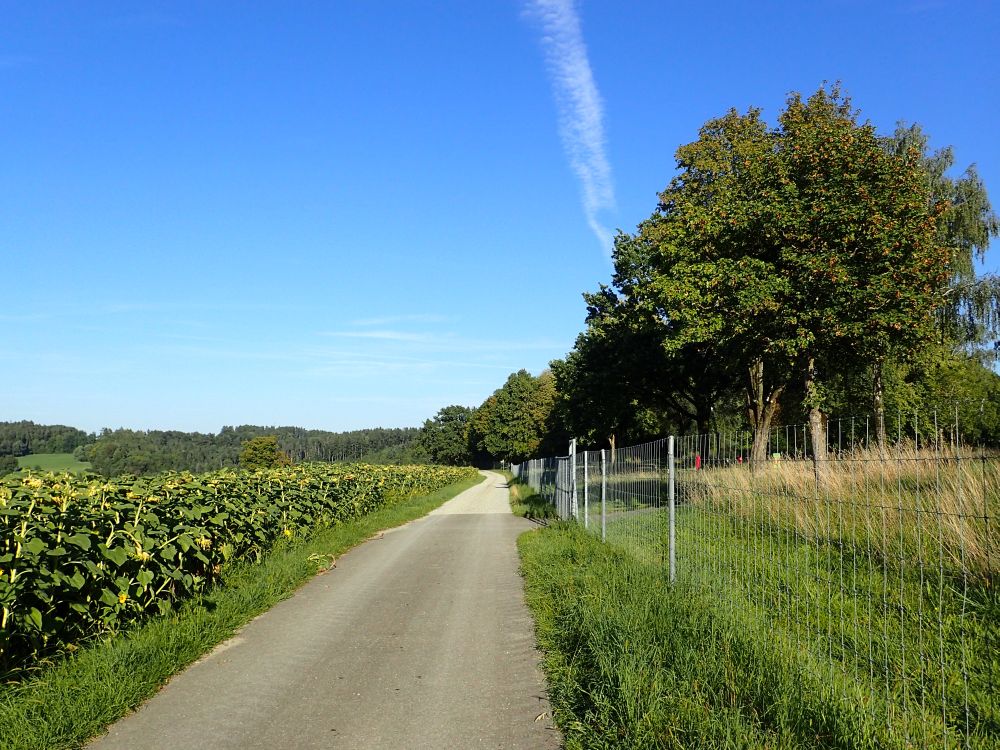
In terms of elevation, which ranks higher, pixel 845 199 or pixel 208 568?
pixel 845 199

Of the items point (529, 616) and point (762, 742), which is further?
point (529, 616)

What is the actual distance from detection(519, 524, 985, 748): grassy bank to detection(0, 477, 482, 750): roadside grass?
2.94 m

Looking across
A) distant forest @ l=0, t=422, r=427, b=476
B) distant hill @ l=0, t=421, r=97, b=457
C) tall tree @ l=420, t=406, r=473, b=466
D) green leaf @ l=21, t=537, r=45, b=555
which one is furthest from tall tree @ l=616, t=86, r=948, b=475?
tall tree @ l=420, t=406, r=473, b=466

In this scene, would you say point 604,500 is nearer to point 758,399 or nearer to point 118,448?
point 118,448

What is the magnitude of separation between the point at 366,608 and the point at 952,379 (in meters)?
38.2

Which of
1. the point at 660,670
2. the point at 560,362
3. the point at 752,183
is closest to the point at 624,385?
the point at 560,362

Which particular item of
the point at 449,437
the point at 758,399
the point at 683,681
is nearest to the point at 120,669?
the point at 683,681

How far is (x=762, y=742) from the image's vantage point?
3.81m

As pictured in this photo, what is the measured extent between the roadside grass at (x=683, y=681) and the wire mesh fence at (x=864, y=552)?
0.47 feet

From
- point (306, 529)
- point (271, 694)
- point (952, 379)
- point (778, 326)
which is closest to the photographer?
point (271, 694)

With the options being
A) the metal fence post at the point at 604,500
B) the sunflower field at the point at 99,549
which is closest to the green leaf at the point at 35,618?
the sunflower field at the point at 99,549

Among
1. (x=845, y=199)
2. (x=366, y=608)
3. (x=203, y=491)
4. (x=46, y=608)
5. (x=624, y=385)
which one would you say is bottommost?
(x=366, y=608)

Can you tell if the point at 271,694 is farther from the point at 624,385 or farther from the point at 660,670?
the point at 624,385

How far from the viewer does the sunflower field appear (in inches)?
198
